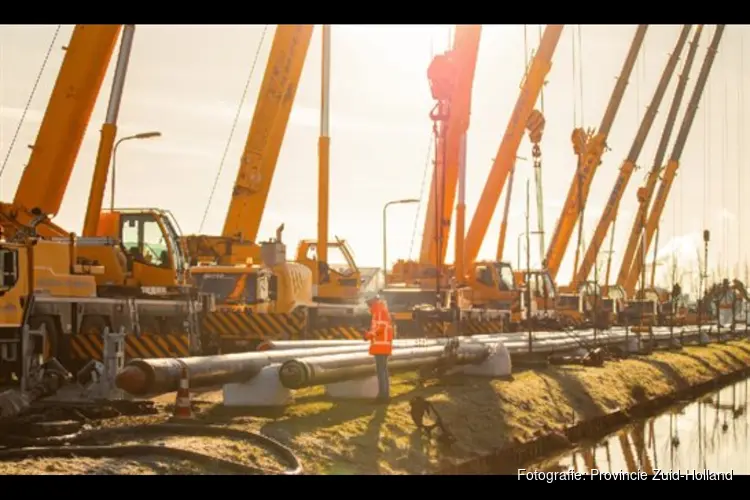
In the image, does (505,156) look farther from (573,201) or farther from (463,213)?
(573,201)

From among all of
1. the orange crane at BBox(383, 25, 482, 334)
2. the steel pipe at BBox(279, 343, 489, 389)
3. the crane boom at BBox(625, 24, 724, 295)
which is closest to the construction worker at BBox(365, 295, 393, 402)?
the steel pipe at BBox(279, 343, 489, 389)

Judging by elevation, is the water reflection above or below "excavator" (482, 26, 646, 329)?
below

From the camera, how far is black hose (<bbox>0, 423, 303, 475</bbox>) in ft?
41.3

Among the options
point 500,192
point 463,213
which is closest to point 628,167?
point 500,192

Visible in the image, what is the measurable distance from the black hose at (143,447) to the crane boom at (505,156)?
1420 inches

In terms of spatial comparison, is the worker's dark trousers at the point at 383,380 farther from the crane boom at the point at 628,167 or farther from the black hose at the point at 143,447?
the crane boom at the point at 628,167

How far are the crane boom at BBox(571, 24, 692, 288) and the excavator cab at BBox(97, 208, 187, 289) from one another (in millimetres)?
42453

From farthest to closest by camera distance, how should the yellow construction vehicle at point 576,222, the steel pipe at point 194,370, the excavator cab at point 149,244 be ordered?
the yellow construction vehicle at point 576,222
the excavator cab at point 149,244
the steel pipe at point 194,370

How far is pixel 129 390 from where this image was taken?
14.8 m

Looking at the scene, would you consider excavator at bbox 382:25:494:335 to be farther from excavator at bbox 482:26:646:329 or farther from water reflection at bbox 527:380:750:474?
water reflection at bbox 527:380:750:474

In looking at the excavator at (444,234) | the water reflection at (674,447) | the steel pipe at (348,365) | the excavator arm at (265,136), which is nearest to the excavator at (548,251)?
the excavator at (444,234)

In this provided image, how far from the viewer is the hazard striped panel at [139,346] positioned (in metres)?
21.5

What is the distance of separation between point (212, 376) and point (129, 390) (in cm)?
157

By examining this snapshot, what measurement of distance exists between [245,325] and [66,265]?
770 centimetres
